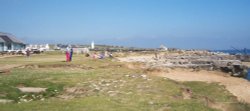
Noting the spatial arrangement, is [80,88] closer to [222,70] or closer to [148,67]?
[148,67]

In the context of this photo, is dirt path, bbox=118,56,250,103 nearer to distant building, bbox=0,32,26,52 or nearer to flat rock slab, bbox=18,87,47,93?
flat rock slab, bbox=18,87,47,93

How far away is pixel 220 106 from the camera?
73.0ft

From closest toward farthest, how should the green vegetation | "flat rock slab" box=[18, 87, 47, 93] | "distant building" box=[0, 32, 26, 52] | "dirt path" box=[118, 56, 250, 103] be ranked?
the green vegetation
"flat rock slab" box=[18, 87, 47, 93]
"dirt path" box=[118, 56, 250, 103]
"distant building" box=[0, 32, 26, 52]

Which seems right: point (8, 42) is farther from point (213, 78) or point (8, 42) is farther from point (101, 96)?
point (101, 96)

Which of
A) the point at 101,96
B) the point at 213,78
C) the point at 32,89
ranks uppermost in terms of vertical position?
the point at 32,89

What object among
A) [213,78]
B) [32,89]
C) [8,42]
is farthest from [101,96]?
[8,42]

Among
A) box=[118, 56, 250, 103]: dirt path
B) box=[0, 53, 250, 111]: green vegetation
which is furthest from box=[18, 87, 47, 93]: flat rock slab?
box=[118, 56, 250, 103]: dirt path

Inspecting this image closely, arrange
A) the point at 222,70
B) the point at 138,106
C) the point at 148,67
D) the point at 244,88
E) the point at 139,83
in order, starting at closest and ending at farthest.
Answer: the point at 138,106 → the point at 139,83 → the point at 244,88 → the point at 148,67 → the point at 222,70

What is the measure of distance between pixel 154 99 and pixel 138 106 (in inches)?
77.5

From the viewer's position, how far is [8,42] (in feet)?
287

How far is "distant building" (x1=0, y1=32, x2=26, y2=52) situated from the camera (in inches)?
3351

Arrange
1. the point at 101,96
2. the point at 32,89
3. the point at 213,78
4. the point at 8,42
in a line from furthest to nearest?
1. the point at 8,42
2. the point at 213,78
3. the point at 32,89
4. the point at 101,96

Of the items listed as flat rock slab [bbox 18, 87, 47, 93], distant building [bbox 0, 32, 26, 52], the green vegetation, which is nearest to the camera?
the green vegetation

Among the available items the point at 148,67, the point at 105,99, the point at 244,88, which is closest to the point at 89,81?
the point at 105,99
